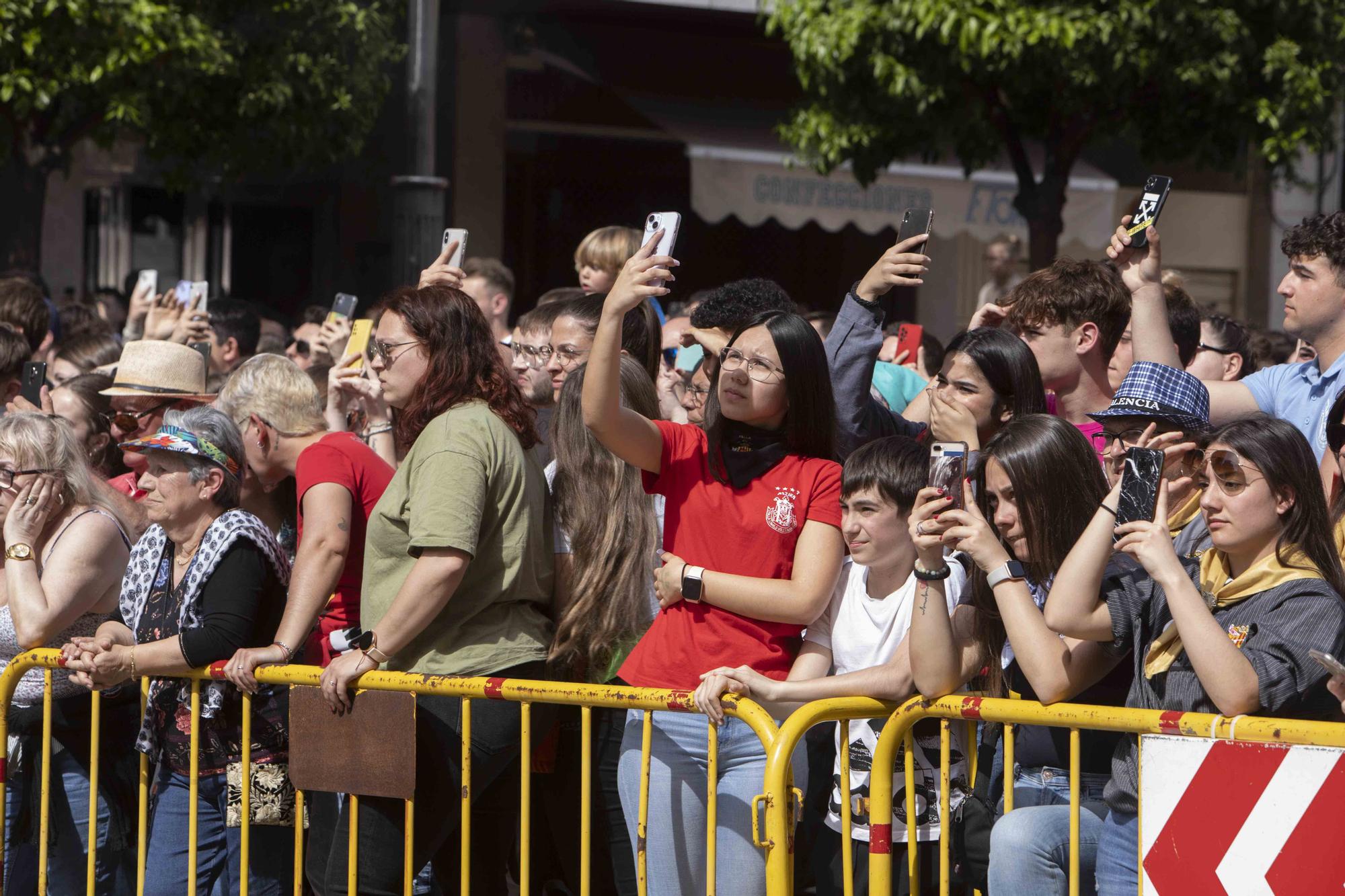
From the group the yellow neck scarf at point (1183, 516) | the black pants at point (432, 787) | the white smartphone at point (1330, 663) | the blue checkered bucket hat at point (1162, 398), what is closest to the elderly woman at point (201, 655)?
the black pants at point (432, 787)

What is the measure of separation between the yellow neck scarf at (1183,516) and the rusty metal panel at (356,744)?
2010 millimetres

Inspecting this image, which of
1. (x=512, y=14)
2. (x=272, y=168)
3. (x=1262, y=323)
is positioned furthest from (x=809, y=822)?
(x=1262, y=323)

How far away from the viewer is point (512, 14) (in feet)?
48.7

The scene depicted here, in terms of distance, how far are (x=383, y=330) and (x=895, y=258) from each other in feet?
4.45

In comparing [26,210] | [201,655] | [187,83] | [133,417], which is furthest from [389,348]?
[26,210]

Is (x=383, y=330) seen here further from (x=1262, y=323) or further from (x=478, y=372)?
(x=1262, y=323)

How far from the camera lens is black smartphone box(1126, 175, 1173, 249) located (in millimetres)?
4184

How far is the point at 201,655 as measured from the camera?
4273mm

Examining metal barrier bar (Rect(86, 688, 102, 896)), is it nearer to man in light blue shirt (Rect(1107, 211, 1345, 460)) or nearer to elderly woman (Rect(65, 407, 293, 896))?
elderly woman (Rect(65, 407, 293, 896))

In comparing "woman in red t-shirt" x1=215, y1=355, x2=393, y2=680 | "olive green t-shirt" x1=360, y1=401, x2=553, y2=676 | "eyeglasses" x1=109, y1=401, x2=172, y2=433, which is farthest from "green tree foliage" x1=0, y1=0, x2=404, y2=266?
"olive green t-shirt" x1=360, y1=401, x2=553, y2=676

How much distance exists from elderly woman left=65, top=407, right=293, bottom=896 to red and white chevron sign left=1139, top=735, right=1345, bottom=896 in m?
2.31

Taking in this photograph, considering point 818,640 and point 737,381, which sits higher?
point 737,381

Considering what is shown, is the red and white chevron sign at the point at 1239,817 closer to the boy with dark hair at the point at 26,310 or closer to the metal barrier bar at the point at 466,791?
the metal barrier bar at the point at 466,791

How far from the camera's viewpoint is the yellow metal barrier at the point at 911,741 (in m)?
3.26
